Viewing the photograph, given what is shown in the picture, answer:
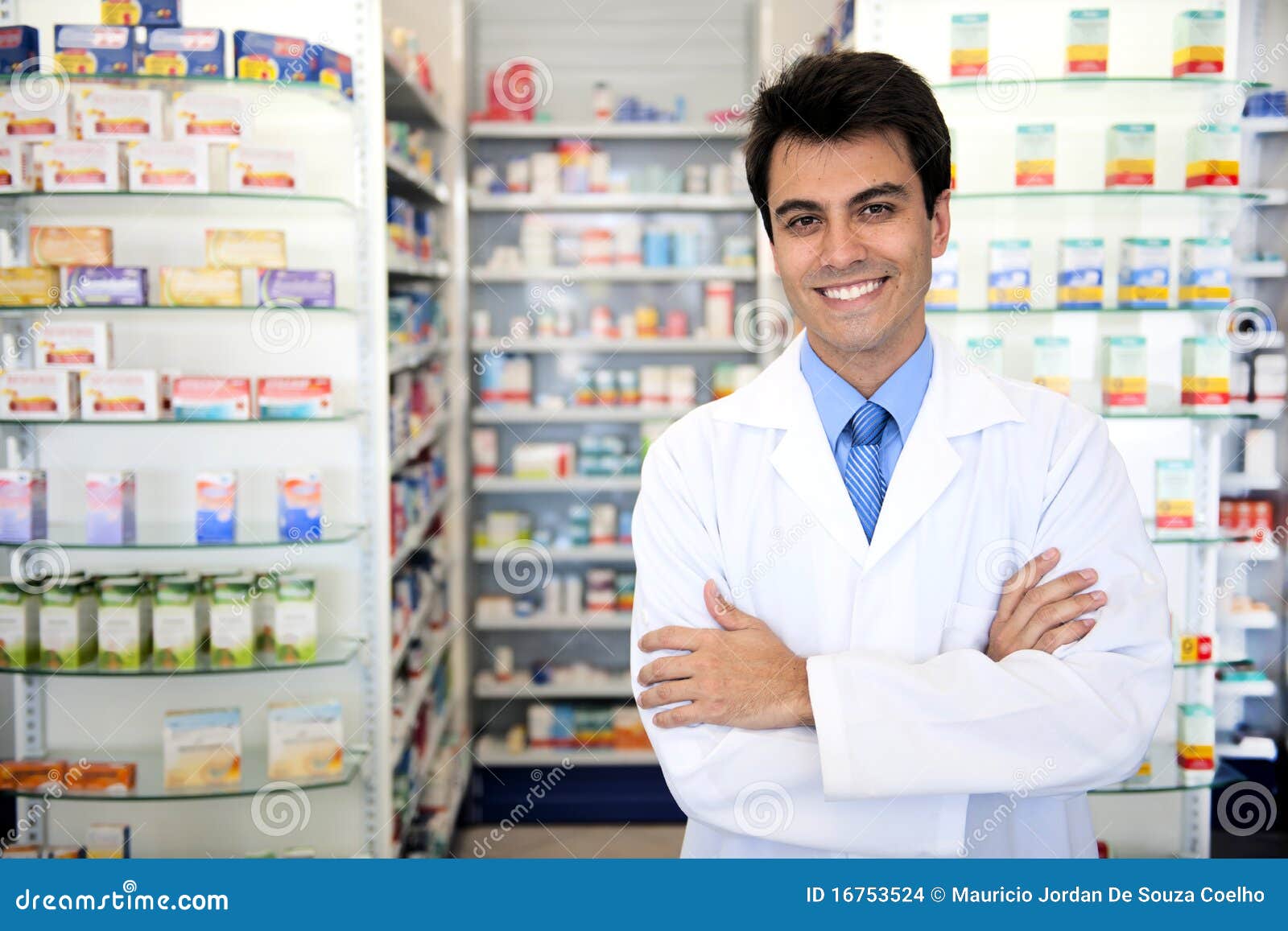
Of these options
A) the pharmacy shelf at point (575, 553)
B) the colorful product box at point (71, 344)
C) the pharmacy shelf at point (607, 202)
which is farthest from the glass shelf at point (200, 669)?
the pharmacy shelf at point (607, 202)

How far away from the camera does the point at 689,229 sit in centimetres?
510

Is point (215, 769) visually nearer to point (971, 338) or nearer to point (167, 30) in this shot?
point (167, 30)

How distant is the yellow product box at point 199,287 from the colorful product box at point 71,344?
179mm

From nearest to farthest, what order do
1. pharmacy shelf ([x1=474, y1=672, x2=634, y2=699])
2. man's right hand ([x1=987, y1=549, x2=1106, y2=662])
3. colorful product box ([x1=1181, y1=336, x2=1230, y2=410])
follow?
man's right hand ([x1=987, y1=549, x2=1106, y2=662]) < colorful product box ([x1=1181, y1=336, x2=1230, y2=410]) < pharmacy shelf ([x1=474, y1=672, x2=634, y2=699])

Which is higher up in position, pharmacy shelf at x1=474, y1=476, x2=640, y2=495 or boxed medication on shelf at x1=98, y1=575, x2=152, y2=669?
pharmacy shelf at x1=474, y1=476, x2=640, y2=495

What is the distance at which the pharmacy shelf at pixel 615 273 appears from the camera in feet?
16.4

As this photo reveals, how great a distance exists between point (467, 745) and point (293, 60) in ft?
10.6

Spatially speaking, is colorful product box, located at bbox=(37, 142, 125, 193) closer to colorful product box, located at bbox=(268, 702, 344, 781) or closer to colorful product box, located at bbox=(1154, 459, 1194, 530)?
Answer: colorful product box, located at bbox=(268, 702, 344, 781)

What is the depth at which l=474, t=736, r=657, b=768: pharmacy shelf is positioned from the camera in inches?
197

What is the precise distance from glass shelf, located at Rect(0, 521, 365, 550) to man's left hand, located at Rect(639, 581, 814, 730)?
159cm

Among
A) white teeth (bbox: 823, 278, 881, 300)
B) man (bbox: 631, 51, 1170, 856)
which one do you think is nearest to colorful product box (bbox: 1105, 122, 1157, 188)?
man (bbox: 631, 51, 1170, 856)
